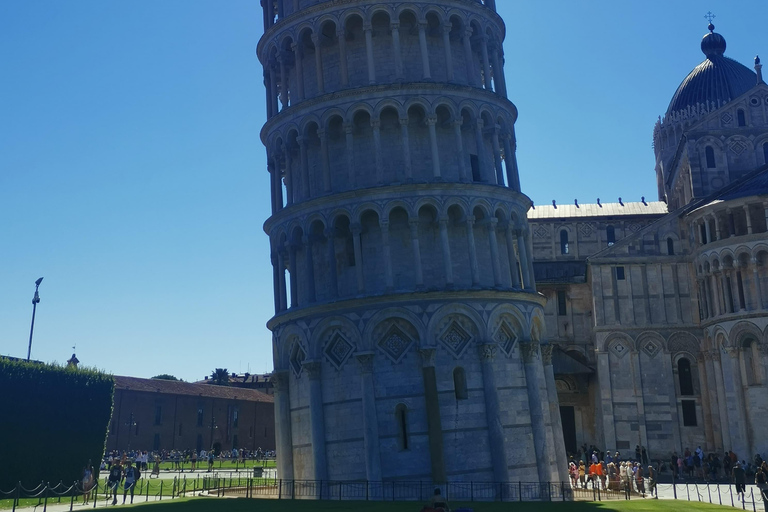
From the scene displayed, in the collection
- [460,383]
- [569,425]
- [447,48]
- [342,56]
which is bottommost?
[569,425]

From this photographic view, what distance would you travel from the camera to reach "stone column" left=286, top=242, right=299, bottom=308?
3781cm

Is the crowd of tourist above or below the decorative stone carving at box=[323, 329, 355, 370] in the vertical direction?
below

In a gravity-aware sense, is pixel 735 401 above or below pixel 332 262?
below

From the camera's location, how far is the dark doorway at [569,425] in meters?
62.2

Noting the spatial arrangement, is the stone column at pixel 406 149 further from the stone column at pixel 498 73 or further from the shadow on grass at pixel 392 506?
the shadow on grass at pixel 392 506

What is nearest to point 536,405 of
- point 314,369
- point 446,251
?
point 446,251

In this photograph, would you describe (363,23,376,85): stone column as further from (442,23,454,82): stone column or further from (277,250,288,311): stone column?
(277,250,288,311): stone column

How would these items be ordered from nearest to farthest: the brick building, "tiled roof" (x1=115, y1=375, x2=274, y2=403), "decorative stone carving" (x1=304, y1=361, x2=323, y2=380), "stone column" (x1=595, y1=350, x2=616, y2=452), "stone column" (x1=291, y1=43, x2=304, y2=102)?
1. "decorative stone carving" (x1=304, y1=361, x2=323, y2=380)
2. "stone column" (x1=291, y1=43, x2=304, y2=102)
3. "stone column" (x1=595, y1=350, x2=616, y2=452)
4. the brick building
5. "tiled roof" (x1=115, y1=375, x2=274, y2=403)

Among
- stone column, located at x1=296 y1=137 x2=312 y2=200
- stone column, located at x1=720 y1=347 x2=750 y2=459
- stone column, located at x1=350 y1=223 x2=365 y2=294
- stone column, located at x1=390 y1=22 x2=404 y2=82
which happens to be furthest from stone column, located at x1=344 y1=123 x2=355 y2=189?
stone column, located at x1=720 y1=347 x2=750 y2=459

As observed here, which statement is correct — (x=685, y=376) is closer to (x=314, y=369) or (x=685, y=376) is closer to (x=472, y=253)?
(x=472, y=253)

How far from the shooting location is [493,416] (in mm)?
33719

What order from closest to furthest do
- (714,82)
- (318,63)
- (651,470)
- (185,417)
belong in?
1. (651,470)
2. (318,63)
3. (714,82)
4. (185,417)

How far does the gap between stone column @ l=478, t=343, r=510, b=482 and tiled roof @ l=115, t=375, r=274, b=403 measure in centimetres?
6017

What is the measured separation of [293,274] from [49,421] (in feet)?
52.9
